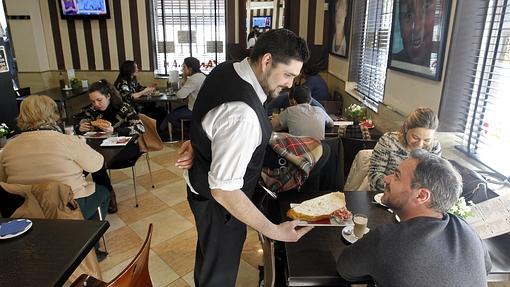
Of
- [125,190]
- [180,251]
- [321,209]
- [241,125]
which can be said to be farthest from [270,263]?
[125,190]

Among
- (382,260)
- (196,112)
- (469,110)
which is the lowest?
(382,260)

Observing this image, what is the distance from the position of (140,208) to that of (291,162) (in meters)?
2.09

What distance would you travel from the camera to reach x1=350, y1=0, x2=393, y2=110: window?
3641mm

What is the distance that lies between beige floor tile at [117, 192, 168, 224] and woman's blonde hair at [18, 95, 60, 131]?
1203mm

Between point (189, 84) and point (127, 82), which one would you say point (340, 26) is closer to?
point (189, 84)

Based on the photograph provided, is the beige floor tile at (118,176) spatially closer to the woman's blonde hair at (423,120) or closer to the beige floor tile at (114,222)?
the beige floor tile at (114,222)

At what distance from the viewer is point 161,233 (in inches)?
111

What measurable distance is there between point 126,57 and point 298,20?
3.04 metres

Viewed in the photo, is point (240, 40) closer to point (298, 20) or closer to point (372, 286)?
point (298, 20)

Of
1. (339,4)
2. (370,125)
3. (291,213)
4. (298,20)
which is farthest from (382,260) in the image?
(298,20)

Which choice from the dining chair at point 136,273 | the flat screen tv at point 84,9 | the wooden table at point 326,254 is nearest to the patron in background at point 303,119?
the wooden table at point 326,254

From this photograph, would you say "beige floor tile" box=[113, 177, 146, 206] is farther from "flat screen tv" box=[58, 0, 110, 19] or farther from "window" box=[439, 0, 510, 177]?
"flat screen tv" box=[58, 0, 110, 19]

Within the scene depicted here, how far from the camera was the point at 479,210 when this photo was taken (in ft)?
5.04

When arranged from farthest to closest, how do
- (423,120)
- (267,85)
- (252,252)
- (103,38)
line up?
(103,38) < (252,252) < (423,120) < (267,85)
